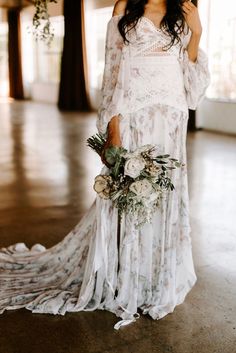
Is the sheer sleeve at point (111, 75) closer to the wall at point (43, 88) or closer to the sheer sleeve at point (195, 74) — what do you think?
the sheer sleeve at point (195, 74)

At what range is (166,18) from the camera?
221cm

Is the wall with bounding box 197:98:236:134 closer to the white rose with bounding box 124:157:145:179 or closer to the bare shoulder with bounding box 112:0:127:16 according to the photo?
the bare shoulder with bounding box 112:0:127:16

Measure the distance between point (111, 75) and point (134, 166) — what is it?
1.64 ft

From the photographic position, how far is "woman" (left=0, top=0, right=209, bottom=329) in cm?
223

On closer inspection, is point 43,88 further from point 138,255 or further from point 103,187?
point 103,187

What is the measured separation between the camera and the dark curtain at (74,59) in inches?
521

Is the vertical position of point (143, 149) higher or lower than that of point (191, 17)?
lower

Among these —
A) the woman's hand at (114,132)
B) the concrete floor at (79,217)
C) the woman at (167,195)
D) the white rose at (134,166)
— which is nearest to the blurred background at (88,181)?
the concrete floor at (79,217)

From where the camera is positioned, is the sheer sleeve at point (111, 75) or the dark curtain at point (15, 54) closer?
the sheer sleeve at point (111, 75)

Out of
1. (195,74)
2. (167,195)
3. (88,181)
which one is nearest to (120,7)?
(195,74)

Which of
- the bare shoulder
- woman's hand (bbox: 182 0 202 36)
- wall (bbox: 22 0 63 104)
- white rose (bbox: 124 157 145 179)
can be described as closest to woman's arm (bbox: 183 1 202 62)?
woman's hand (bbox: 182 0 202 36)

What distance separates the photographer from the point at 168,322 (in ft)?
7.74

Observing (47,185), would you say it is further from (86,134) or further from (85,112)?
(85,112)

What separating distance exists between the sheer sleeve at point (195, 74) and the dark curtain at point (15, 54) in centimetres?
1606
